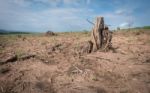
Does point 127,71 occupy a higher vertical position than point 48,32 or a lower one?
lower

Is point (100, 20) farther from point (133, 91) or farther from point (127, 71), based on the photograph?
point (133, 91)

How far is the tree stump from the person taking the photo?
8.09 meters

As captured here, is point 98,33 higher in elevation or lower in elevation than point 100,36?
higher

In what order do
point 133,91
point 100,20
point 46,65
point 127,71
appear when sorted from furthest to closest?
point 100,20 → point 46,65 → point 127,71 → point 133,91

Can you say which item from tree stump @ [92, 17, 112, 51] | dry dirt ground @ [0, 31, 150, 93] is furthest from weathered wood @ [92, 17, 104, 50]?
dry dirt ground @ [0, 31, 150, 93]

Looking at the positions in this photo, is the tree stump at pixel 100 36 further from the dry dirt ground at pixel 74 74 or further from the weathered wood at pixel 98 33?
the dry dirt ground at pixel 74 74

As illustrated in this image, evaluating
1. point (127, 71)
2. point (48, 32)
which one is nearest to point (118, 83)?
point (127, 71)

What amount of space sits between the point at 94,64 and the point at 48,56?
2.46 meters

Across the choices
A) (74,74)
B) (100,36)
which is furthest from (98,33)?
(74,74)

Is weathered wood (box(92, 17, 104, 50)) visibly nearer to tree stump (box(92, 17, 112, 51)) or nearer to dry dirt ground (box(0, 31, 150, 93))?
tree stump (box(92, 17, 112, 51))

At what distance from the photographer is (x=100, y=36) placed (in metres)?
8.17

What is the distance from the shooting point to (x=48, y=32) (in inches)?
875

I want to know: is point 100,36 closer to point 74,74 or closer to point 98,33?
point 98,33

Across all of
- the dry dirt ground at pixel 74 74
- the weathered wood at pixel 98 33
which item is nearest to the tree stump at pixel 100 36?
the weathered wood at pixel 98 33
